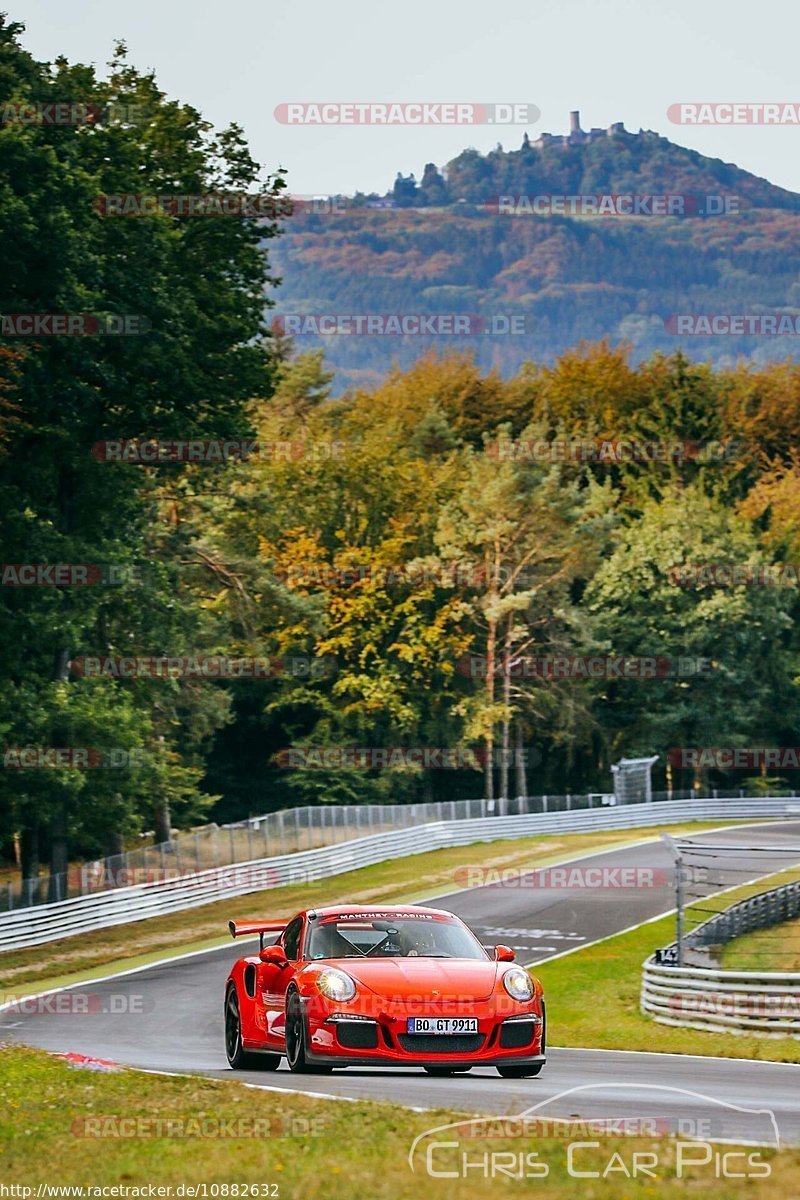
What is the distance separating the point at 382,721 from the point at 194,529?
21752 mm

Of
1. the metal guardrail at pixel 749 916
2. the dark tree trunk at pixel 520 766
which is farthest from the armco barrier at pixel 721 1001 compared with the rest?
the dark tree trunk at pixel 520 766

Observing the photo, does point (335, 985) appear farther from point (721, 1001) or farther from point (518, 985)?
point (721, 1001)

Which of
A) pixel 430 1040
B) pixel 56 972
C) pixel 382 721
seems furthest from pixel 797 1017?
pixel 382 721

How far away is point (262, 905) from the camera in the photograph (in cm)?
4747

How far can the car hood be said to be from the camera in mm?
13938

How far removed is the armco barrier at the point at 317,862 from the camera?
137ft

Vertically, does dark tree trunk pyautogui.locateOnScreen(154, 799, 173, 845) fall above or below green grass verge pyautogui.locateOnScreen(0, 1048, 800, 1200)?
below

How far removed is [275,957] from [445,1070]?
77.1 inches

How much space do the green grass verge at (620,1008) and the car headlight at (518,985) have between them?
5742 mm

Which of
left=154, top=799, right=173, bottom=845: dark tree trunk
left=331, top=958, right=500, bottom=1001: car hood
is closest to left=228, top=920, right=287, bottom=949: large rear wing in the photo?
left=331, top=958, right=500, bottom=1001: car hood

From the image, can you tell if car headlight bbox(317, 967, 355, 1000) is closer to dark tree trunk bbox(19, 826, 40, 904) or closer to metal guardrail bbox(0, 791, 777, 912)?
metal guardrail bbox(0, 791, 777, 912)

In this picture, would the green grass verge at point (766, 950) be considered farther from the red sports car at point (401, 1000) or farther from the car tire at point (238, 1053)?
the red sports car at point (401, 1000)

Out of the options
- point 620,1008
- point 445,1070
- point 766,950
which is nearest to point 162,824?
point 766,950

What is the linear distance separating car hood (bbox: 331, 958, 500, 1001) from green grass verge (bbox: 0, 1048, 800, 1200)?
2.44 ft
